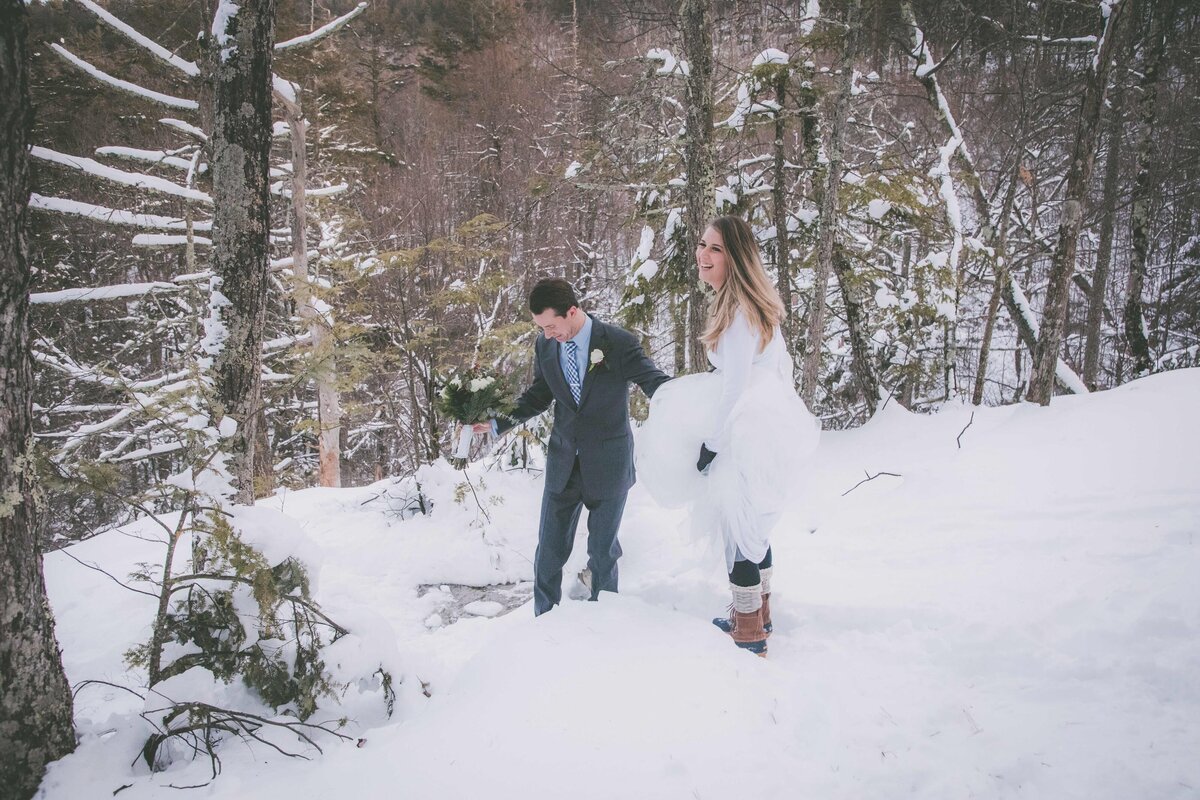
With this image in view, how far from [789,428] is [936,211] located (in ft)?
21.9

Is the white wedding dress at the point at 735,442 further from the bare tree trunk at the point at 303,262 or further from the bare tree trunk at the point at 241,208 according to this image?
the bare tree trunk at the point at 303,262

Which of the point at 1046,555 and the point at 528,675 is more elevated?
the point at 1046,555

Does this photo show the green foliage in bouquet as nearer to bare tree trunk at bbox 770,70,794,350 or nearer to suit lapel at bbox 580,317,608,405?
suit lapel at bbox 580,317,608,405

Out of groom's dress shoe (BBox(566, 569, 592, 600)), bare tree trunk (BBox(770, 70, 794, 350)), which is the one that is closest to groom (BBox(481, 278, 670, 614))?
groom's dress shoe (BBox(566, 569, 592, 600))

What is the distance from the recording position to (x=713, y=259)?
9.16 feet

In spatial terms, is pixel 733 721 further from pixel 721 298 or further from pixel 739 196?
pixel 739 196

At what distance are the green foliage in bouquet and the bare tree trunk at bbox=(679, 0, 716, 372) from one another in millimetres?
2498

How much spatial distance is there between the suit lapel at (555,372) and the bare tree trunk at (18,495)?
2162 mm

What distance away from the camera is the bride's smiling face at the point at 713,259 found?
2773 mm

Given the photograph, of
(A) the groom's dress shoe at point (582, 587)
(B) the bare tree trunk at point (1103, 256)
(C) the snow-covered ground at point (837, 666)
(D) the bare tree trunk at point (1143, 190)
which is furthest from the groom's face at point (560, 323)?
(B) the bare tree trunk at point (1103, 256)

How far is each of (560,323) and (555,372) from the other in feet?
1.03

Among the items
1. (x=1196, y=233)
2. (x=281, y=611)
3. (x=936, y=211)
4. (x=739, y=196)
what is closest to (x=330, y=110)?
(x=739, y=196)

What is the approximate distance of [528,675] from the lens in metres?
2.38

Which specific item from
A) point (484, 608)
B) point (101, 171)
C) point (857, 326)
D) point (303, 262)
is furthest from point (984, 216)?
point (101, 171)
